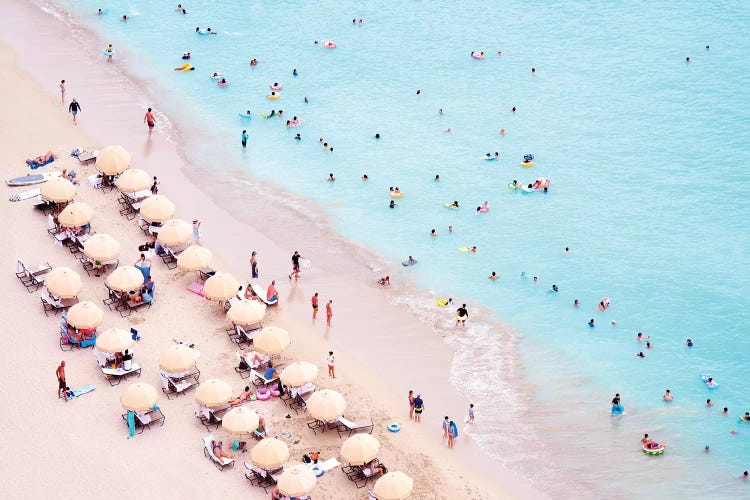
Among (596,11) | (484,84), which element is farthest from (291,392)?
(596,11)

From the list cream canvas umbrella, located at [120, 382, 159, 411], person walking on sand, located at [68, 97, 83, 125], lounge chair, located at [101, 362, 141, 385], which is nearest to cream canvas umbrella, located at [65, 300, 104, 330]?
lounge chair, located at [101, 362, 141, 385]

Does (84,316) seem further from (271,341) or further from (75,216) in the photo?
(75,216)

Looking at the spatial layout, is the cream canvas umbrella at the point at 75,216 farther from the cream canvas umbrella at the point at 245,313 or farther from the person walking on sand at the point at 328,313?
the person walking on sand at the point at 328,313

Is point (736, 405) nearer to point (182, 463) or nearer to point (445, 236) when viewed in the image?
point (445, 236)

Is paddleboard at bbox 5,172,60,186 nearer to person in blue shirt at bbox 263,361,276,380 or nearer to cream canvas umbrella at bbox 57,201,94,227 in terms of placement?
cream canvas umbrella at bbox 57,201,94,227

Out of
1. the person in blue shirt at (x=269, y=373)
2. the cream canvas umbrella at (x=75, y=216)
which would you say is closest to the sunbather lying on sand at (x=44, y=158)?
the cream canvas umbrella at (x=75, y=216)

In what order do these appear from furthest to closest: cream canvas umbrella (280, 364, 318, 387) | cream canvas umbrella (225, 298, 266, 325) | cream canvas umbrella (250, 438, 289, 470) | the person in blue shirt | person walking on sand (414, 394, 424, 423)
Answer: cream canvas umbrella (225, 298, 266, 325) < the person in blue shirt < person walking on sand (414, 394, 424, 423) < cream canvas umbrella (280, 364, 318, 387) < cream canvas umbrella (250, 438, 289, 470)
